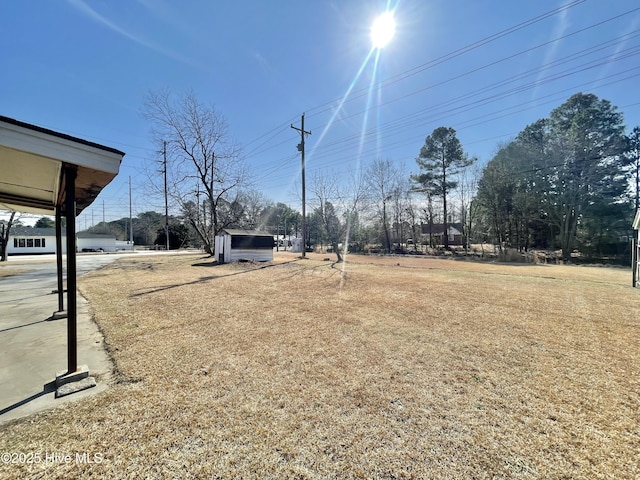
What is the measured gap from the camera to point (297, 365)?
2.91 m

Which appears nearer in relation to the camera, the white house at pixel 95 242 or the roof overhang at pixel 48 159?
the roof overhang at pixel 48 159

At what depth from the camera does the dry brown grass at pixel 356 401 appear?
5.26 feet

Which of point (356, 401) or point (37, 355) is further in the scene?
point (37, 355)

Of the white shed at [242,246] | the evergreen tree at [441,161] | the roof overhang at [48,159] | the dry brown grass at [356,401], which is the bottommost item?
the dry brown grass at [356,401]

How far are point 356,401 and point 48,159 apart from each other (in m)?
3.56

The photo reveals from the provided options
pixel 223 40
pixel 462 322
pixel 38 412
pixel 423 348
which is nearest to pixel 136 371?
pixel 38 412

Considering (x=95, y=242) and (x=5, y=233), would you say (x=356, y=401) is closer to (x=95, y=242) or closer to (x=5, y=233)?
(x=5, y=233)

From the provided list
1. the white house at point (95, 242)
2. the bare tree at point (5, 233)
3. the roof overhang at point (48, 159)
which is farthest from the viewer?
the white house at point (95, 242)

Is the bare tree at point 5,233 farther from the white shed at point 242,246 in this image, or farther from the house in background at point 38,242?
the white shed at point 242,246

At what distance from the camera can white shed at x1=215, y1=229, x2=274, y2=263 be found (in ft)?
50.4

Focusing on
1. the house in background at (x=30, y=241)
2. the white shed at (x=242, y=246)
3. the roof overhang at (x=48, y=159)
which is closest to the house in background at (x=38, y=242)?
the house in background at (x=30, y=241)

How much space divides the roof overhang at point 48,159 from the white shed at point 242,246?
11.3 meters

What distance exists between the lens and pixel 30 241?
2977cm

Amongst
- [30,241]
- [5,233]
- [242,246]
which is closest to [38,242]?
[30,241]
